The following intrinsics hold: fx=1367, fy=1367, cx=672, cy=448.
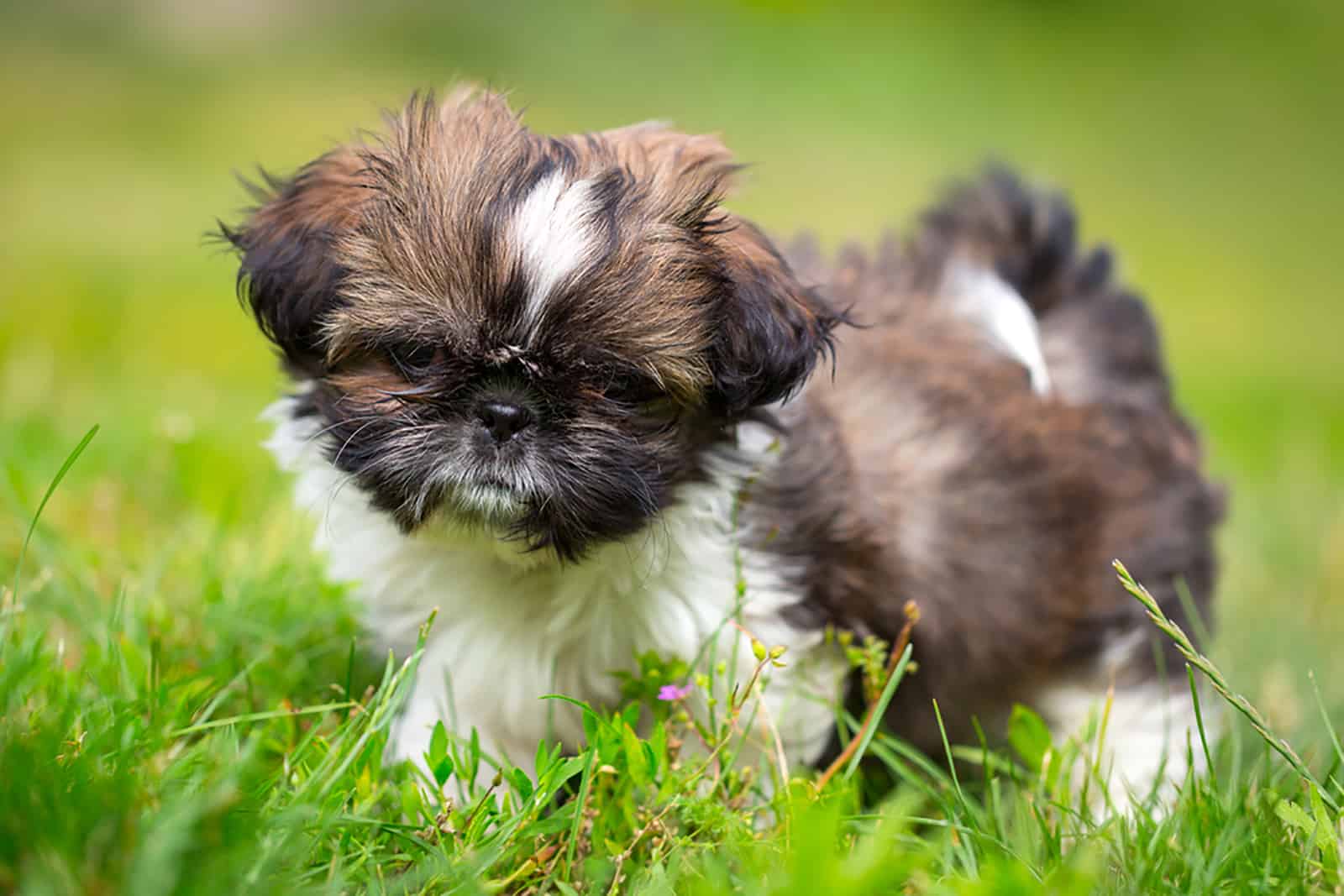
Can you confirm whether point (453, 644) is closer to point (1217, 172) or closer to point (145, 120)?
point (145, 120)

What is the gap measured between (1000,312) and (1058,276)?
0.38m

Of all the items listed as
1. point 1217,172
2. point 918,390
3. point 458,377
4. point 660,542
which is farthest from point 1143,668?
point 1217,172

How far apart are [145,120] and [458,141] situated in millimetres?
11022

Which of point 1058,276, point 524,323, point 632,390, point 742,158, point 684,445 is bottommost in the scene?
point 684,445

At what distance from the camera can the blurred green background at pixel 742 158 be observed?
4223 millimetres

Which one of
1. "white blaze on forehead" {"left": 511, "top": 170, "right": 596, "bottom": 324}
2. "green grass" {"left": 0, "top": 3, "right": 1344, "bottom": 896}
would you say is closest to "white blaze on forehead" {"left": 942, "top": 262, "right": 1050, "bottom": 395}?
"green grass" {"left": 0, "top": 3, "right": 1344, "bottom": 896}

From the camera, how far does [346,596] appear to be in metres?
3.24

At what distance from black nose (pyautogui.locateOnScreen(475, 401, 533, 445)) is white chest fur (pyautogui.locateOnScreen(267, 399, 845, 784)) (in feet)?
1.13

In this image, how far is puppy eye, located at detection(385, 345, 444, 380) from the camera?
226 centimetres

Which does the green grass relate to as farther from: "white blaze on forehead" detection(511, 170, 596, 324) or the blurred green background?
"white blaze on forehead" detection(511, 170, 596, 324)

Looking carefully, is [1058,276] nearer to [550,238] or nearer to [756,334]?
[756,334]

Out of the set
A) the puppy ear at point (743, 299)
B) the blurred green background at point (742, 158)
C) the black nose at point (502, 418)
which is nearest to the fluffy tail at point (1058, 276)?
the blurred green background at point (742, 158)

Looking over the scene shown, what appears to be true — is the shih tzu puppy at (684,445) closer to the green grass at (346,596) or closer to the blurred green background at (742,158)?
the green grass at (346,596)

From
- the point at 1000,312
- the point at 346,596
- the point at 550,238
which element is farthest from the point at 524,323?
the point at 1000,312
